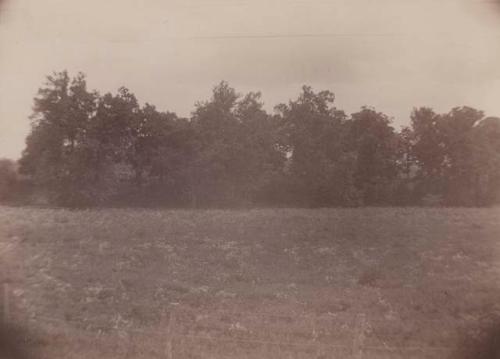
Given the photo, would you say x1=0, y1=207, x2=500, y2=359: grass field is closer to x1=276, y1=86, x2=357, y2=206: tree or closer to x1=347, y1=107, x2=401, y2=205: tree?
x1=276, y1=86, x2=357, y2=206: tree

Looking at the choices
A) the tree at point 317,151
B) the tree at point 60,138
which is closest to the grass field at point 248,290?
the tree at point 60,138

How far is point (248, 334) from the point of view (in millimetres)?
9445

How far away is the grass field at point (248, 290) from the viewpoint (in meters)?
8.87

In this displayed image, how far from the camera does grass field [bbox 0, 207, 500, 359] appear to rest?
349 inches

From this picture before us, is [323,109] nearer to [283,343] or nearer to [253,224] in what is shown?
[253,224]

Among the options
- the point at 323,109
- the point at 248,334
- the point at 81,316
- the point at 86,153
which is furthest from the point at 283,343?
the point at 323,109

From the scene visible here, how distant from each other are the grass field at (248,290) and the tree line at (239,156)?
18758mm

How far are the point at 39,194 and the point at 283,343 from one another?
37087 millimetres

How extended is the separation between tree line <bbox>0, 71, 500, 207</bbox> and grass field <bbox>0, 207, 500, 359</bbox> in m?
18.8

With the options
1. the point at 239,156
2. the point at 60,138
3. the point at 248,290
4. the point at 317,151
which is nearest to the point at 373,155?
the point at 317,151

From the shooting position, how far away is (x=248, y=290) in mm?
12953

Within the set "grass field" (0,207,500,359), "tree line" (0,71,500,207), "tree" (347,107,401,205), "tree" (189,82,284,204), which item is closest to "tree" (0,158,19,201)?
"tree line" (0,71,500,207)

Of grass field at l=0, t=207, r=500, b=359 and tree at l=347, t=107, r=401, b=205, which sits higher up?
tree at l=347, t=107, r=401, b=205

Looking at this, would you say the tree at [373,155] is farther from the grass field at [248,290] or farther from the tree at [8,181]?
the tree at [8,181]
